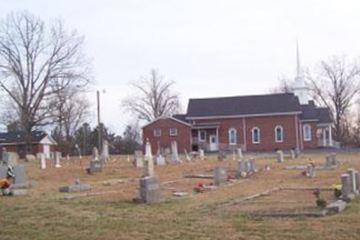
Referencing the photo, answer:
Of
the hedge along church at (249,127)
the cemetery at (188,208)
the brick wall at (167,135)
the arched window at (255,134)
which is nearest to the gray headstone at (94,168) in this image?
the cemetery at (188,208)

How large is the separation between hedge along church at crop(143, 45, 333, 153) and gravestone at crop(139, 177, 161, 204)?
46.8 m

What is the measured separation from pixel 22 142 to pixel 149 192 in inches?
2360

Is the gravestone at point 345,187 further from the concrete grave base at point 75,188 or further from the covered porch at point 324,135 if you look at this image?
the covered porch at point 324,135

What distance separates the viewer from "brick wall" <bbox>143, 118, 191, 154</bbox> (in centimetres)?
6619

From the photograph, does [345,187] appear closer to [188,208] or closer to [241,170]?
[188,208]

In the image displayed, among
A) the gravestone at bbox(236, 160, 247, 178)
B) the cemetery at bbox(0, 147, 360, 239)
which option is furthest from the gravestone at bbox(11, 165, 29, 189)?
the gravestone at bbox(236, 160, 247, 178)

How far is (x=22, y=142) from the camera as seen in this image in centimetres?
7469

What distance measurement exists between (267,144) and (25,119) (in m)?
23.7

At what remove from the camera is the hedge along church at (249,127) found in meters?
65.5

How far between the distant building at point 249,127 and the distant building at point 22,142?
1531 centimetres

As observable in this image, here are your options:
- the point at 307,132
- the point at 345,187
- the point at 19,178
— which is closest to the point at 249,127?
the point at 307,132

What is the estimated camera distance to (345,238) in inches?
420

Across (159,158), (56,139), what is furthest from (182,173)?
(56,139)

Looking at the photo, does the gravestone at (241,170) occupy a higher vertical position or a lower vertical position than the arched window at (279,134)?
lower
